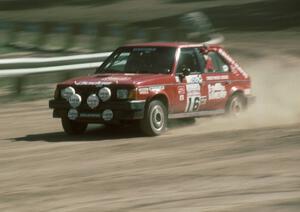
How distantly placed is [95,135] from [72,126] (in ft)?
1.22

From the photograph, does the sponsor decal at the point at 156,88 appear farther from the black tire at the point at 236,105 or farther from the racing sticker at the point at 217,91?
the black tire at the point at 236,105

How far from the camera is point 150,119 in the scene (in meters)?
12.3

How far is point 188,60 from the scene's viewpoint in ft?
44.0

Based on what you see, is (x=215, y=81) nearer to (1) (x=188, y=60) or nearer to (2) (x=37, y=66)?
(1) (x=188, y=60)

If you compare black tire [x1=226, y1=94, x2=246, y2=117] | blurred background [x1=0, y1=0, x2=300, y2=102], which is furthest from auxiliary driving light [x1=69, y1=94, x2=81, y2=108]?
blurred background [x1=0, y1=0, x2=300, y2=102]

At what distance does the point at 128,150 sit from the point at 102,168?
56.5 inches

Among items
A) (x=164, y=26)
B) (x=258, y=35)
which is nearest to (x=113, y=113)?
(x=258, y=35)

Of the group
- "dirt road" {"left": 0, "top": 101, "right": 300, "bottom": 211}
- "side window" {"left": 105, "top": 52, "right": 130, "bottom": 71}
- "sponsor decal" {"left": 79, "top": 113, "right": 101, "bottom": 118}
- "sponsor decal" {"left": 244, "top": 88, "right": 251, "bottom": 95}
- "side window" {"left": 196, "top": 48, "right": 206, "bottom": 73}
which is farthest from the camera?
"sponsor decal" {"left": 244, "top": 88, "right": 251, "bottom": 95}

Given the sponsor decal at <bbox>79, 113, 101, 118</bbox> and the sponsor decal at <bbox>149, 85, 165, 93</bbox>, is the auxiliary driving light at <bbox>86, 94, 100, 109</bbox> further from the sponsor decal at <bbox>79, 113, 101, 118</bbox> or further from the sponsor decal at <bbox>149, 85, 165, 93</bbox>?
the sponsor decal at <bbox>149, 85, 165, 93</bbox>

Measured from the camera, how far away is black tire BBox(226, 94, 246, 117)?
14.3m

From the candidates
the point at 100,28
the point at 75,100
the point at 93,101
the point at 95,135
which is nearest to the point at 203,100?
the point at 95,135

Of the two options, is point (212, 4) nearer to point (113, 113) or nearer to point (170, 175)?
point (113, 113)

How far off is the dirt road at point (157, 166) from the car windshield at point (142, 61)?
0.97m

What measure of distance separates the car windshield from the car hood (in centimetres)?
30
